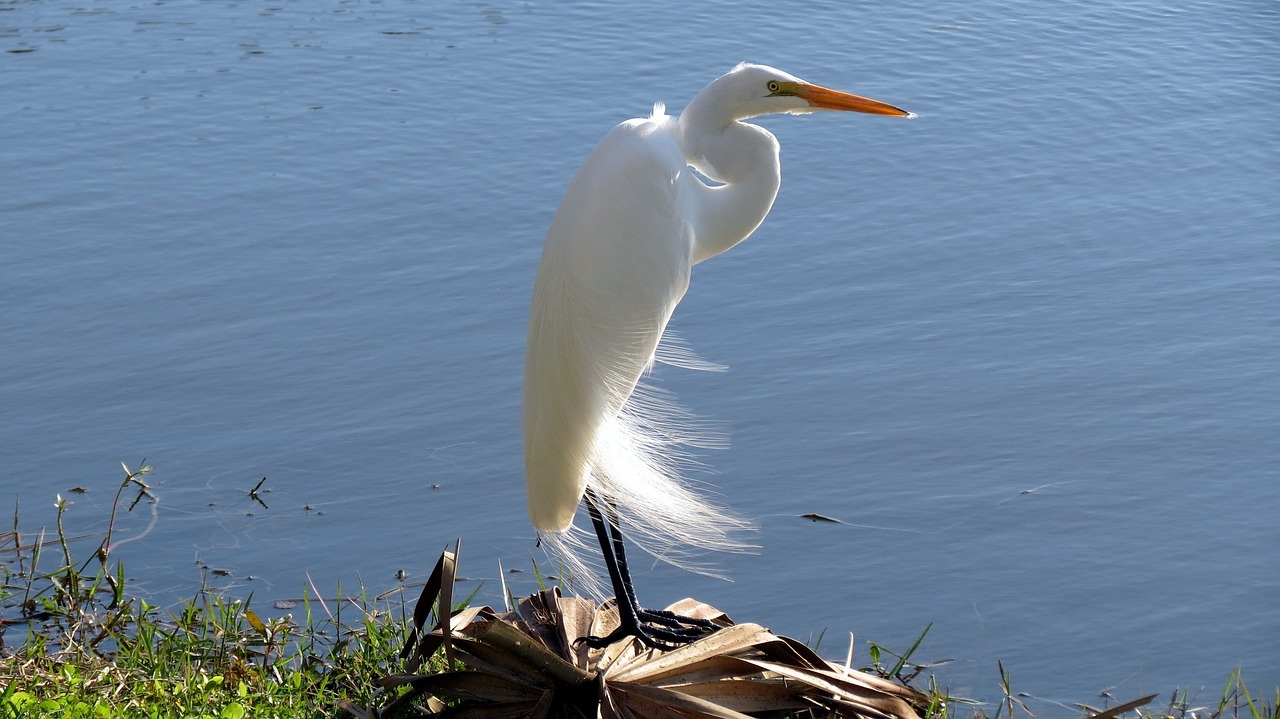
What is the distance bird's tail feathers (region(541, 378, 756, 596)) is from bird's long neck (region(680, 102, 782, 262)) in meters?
0.54

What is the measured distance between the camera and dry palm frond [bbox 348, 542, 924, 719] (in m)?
2.78

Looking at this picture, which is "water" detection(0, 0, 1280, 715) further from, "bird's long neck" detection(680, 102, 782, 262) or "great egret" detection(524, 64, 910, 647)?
"bird's long neck" detection(680, 102, 782, 262)

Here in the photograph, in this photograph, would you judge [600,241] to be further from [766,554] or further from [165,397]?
[165,397]

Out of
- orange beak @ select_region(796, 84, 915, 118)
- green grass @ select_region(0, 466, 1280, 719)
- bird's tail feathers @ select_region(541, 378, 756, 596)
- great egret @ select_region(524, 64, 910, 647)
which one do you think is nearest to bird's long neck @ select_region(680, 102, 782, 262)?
great egret @ select_region(524, 64, 910, 647)

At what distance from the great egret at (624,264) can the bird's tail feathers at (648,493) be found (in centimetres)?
2

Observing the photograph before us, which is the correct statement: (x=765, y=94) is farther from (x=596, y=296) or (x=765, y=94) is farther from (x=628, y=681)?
(x=628, y=681)

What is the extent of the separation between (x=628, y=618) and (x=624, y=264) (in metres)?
0.79

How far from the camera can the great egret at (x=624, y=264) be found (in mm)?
3033

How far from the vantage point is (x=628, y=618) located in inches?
124

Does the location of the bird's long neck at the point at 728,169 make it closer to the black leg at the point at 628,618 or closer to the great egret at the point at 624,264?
the great egret at the point at 624,264

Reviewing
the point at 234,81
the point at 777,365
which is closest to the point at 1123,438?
the point at 777,365

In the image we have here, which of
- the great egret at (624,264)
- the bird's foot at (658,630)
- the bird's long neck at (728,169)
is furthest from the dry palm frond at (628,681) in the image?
the bird's long neck at (728,169)

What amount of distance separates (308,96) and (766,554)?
14.0 ft

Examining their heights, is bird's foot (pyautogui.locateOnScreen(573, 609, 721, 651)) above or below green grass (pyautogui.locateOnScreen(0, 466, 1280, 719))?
above
